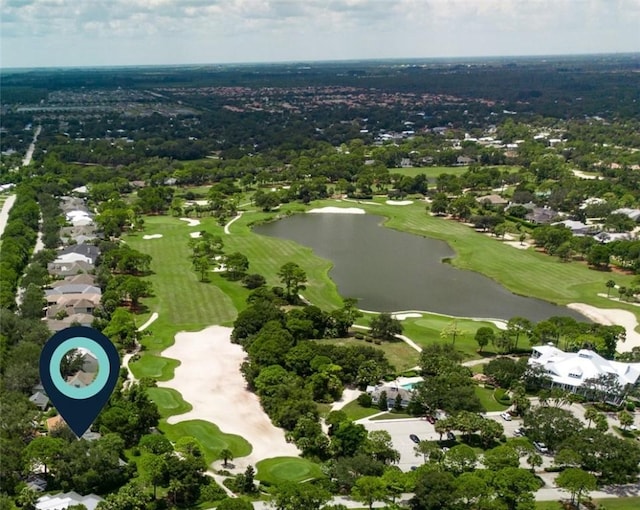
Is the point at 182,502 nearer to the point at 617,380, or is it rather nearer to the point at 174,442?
the point at 174,442

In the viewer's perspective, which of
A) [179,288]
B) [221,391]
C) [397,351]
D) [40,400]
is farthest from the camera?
[179,288]

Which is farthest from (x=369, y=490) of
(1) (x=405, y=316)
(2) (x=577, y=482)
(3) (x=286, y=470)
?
(1) (x=405, y=316)

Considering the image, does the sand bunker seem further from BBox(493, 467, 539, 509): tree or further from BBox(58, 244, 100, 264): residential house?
BBox(493, 467, 539, 509): tree

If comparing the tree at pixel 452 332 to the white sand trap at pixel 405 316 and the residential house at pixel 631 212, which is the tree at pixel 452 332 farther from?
the residential house at pixel 631 212

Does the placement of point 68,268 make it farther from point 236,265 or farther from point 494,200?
point 494,200

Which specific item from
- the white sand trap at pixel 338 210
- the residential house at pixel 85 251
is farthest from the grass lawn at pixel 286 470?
the white sand trap at pixel 338 210

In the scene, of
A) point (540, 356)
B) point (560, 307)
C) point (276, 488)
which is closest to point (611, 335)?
point (540, 356)

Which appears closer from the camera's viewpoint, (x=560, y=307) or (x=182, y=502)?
(x=182, y=502)
